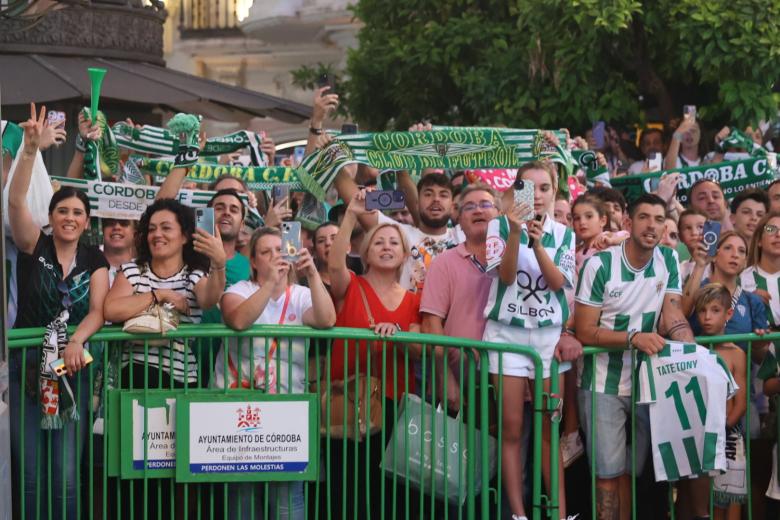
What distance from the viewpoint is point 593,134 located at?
1306 cm

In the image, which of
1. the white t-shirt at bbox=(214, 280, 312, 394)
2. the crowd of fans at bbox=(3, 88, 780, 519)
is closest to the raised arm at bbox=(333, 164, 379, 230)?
the crowd of fans at bbox=(3, 88, 780, 519)

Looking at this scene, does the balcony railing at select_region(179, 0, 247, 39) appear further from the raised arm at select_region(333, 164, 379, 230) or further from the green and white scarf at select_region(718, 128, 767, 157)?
the raised arm at select_region(333, 164, 379, 230)

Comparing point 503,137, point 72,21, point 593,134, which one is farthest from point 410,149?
point 72,21

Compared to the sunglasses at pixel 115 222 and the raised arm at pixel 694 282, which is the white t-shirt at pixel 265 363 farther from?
the raised arm at pixel 694 282

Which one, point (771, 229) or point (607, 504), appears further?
point (771, 229)

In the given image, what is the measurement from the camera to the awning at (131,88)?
11.9m

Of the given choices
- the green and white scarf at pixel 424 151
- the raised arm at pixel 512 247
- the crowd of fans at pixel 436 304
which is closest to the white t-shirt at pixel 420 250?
the green and white scarf at pixel 424 151

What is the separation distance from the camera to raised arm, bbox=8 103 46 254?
25.5ft

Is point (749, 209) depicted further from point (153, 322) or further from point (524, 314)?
point (153, 322)

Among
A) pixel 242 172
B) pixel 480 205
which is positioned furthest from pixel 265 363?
pixel 242 172

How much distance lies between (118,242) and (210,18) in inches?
897

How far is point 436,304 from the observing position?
7.72 meters

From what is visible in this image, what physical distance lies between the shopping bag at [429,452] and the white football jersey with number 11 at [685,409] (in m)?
0.92

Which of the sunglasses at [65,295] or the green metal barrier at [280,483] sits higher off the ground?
the sunglasses at [65,295]
